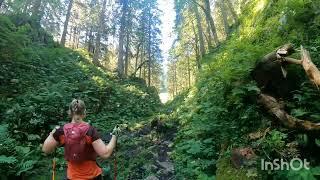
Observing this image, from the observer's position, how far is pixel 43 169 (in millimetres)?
9008

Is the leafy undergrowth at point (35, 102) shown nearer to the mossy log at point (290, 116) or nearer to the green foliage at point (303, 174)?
the mossy log at point (290, 116)

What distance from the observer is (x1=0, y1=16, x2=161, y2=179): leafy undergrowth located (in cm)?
888

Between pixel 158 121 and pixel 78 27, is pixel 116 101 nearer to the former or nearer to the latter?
pixel 158 121


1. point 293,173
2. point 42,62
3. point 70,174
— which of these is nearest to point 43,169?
point 70,174

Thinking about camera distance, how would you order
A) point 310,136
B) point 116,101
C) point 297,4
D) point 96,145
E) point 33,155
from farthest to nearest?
point 116,101, point 33,155, point 297,4, point 310,136, point 96,145

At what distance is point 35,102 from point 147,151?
5.38 metres

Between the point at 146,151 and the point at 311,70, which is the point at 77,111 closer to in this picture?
the point at 311,70

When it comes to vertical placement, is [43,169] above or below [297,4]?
below

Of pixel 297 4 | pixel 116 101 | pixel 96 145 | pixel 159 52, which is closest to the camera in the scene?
pixel 96 145

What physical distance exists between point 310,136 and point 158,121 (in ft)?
32.0

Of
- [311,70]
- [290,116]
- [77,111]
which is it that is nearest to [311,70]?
[311,70]

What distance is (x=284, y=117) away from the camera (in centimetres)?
600

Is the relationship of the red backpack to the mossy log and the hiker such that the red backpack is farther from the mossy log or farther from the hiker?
the mossy log

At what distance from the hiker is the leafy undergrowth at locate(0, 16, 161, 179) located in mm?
3336
